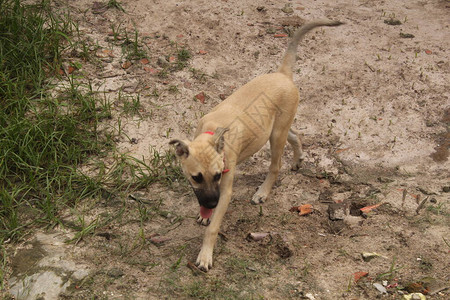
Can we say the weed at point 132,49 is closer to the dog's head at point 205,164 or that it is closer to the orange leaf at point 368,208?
the dog's head at point 205,164

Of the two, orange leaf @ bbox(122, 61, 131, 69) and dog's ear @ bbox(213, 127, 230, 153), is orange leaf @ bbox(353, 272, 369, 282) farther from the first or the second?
orange leaf @ bbox(122, 61, 131, 69)

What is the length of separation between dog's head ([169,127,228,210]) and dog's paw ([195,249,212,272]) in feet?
1.68

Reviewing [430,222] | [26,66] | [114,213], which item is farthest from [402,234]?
[26,66]

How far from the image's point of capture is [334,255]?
4.93 m

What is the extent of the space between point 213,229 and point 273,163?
1.50m

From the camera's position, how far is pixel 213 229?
192 inches

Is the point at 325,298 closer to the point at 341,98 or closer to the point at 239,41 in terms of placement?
the point at 341,98

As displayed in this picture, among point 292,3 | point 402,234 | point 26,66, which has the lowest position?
point 402,234

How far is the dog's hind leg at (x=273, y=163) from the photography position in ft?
19.2

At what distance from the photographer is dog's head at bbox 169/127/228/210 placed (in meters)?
4.56

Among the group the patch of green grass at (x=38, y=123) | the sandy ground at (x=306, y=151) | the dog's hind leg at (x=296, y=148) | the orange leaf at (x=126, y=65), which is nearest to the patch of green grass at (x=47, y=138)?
the patch of green grass at (x=38, y=123)

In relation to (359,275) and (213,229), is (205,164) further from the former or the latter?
(359,275)

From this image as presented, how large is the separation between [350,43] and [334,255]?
461 cm

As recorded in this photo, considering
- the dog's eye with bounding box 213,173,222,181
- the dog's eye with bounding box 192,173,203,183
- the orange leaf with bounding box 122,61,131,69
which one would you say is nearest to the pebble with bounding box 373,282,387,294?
the dog's eye with bounding box 213,173,222,181
